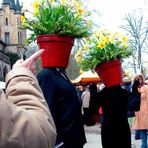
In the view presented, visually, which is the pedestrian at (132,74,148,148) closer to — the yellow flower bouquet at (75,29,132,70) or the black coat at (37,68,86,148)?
the yellow flower bouquet at (75,29,132,70)

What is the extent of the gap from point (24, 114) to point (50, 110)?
1791 millimetres

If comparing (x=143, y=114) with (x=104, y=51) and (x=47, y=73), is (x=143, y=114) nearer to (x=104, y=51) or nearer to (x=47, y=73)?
(x=104, y=51)

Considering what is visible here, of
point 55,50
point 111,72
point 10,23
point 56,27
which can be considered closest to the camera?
point 55,50

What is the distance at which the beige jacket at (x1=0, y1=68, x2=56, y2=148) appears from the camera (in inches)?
71.9

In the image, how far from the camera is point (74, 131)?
12.3ft

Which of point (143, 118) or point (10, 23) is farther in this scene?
point (10, 23)

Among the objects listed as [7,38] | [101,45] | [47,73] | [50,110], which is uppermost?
[101,45]

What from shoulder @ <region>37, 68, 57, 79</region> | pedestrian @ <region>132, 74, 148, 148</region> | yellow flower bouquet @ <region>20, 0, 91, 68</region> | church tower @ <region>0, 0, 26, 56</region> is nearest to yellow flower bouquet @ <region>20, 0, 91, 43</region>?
yellow flower bouquet @ <region>20, 0, 91, 68</region>

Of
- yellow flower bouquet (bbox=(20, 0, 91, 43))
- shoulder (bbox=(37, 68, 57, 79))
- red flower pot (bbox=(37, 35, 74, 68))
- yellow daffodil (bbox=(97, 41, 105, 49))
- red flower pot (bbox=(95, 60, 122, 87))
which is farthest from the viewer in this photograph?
yellow daffodil (bbox=(97, 41, 105, 49))

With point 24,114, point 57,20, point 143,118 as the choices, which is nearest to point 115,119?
point 57,20

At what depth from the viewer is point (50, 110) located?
371cm

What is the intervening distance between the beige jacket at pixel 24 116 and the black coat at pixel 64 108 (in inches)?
62.3

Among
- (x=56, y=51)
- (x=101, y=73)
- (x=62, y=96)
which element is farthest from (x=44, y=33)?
(x=101, y=73)

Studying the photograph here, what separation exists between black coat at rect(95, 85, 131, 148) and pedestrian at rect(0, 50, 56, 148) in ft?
13.5
